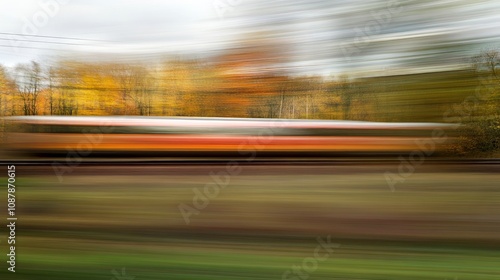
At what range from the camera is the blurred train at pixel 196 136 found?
8.17ft

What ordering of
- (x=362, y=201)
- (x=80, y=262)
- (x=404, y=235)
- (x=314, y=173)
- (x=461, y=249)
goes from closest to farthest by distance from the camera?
(x=80, y=262) → (x=461, y=249) → (x=404, y=235) → (x=362, y=201) → (x=314, y=173)

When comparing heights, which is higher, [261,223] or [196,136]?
[196,136]

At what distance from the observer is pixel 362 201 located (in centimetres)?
252

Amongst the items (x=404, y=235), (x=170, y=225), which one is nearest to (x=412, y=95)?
(x=404, y=235)

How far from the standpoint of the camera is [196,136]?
2.54 metres

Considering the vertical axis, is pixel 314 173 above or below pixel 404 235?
above

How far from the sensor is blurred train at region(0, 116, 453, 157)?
2490 millimetres

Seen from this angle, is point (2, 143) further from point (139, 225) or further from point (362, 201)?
point (362, 201)

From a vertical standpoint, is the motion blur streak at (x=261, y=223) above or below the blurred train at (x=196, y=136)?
below

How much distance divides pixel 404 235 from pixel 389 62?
1072 millimetres

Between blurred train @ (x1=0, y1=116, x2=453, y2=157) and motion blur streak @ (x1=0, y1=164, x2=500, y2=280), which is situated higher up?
blurred train @ (x1=0, y1=116, x2=453, y2=157)

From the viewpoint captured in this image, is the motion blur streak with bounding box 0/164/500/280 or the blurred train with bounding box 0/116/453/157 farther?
the blurred train with bounding box 0/116/453/157

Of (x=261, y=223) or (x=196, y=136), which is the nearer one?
(x=261, y=223)

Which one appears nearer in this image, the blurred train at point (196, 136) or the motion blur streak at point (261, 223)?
the motion blur streak at point (261, 223)
